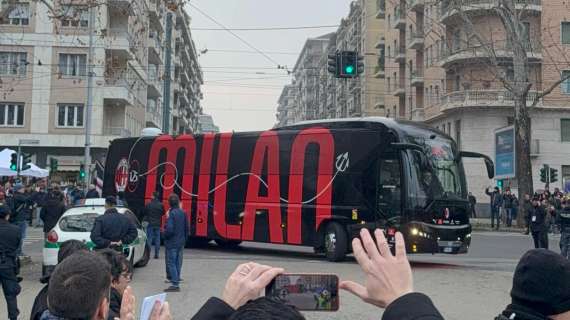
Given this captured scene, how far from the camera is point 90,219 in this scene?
1320 centimetres

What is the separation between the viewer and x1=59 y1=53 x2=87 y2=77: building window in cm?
4191

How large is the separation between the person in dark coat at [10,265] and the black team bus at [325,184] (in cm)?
920

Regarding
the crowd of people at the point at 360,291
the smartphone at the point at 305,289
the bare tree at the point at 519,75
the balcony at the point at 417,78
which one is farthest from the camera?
the balcony at the point at 417,78

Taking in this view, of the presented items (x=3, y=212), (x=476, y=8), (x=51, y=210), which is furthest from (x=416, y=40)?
(x=3, y=212)

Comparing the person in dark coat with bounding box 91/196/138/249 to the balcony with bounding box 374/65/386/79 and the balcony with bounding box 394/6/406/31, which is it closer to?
the balcony with bounding box 394/6/406/31

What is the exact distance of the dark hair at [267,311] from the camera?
169 centimetres

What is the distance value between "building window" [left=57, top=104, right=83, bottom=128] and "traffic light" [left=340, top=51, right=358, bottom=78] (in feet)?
91.7

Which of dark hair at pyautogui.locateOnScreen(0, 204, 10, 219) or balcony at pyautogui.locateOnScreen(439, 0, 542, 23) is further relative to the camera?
balcony at pyautogui.locateOnScreen(439, 0, 542, 23)

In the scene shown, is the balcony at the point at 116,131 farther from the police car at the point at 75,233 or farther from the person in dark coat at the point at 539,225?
the person in dark coat at the point at 539,225

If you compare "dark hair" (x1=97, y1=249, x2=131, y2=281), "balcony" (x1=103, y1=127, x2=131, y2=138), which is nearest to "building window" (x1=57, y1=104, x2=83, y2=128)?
"balcony" (x1=103, y1=127, x2=131, y2=138)

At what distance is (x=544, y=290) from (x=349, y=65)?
17.1 metres

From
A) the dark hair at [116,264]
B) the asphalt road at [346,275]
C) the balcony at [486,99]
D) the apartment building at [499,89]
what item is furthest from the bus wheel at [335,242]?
the balcony at [486,99]

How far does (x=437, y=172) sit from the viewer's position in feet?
51.7

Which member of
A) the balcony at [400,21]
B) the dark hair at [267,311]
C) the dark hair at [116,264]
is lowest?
the dark hair at [116,264]
